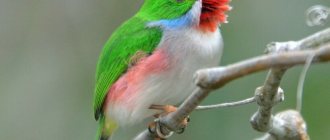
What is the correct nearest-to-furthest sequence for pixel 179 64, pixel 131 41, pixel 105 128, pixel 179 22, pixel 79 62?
1. pixel 179 64
2. pixel 179 22
3. pixel 131 41
4. pixel 105 128
5. pixel 79 62

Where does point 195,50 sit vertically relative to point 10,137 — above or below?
above

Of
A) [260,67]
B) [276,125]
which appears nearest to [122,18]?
[276,125]

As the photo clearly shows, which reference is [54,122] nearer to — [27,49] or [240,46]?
[27,49]

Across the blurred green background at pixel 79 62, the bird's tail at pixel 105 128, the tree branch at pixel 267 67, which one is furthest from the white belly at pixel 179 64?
the blurred green background at pixel 79 62

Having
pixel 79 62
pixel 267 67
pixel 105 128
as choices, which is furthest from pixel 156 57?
pixel 79 62

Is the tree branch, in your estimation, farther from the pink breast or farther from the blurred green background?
the blurred green background

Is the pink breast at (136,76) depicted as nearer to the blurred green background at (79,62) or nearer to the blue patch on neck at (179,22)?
the blue patch on neck at (179,22)

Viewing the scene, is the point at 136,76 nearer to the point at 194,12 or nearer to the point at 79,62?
the point at 194,12
